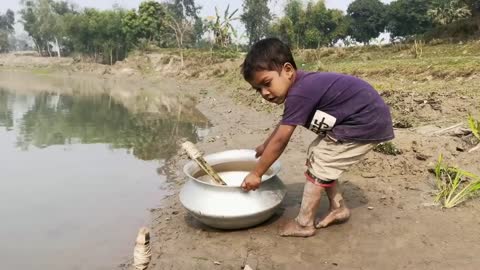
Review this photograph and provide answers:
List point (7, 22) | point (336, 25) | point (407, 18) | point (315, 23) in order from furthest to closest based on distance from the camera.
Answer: point (7, 22) → point (336, 25) → point (407, 18) → point (315, 23)

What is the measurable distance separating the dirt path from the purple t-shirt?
81 cm

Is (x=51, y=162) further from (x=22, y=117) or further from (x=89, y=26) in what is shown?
(x=89, y=26)

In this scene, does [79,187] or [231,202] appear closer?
[231,202]

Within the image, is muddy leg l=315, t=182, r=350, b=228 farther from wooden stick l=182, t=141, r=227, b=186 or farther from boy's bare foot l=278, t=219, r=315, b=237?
wooden stick l=182, t=141, r=227, b=186

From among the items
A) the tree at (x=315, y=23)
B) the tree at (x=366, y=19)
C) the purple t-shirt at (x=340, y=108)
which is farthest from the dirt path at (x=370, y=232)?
the tree at (x=366, y=19)

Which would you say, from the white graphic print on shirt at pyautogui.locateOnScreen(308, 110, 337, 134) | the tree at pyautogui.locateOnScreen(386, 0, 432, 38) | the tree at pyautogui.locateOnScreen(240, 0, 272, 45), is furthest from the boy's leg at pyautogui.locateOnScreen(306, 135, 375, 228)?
the tree at pyautogui.locateOnScreen(240, 0, 272, 45)

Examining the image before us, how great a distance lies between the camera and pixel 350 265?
9.33ft

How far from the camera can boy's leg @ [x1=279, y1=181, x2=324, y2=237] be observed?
3.23m

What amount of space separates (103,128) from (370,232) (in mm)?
8791

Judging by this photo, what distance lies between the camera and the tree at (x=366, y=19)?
52.4m

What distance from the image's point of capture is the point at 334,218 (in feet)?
11.2

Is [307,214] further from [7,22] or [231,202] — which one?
[7,22]

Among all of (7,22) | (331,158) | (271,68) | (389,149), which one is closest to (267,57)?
(271,68)

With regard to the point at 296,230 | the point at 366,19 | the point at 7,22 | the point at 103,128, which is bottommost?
the point at 103,128
